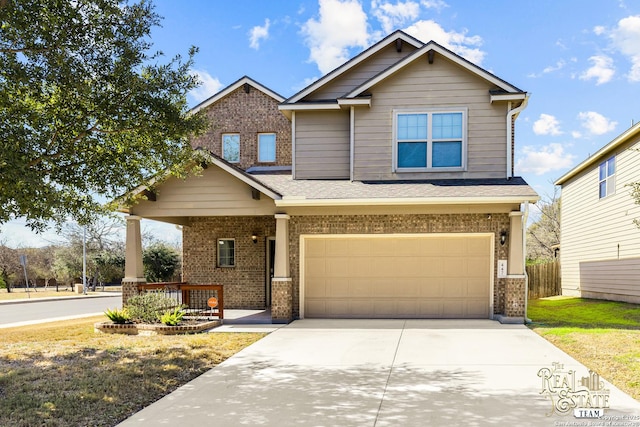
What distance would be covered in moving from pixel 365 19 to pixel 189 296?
37.7ft

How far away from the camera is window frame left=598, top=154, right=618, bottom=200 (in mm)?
18341

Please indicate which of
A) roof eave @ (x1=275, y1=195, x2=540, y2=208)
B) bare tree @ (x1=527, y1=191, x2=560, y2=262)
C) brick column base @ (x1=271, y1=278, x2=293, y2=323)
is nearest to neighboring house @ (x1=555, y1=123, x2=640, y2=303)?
roof eave @ (x1=275, y1=195, x2=540, y2=208)

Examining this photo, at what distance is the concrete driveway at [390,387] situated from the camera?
18.1ft

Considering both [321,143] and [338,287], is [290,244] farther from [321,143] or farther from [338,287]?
[321,143]

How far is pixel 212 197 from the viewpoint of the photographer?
42.2 ft

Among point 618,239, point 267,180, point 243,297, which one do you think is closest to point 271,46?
point 267,180

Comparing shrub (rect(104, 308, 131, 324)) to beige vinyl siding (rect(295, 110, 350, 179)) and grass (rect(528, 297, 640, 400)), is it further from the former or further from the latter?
grass (rect(528, 297, 640, 400))

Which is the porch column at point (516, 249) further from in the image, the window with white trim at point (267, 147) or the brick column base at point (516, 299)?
the window with white trim at point (267, 147)

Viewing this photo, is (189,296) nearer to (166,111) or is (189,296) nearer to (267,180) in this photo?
(267,180)

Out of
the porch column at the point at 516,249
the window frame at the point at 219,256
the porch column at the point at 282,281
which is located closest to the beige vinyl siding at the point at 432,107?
the porch column at the point at 516,249

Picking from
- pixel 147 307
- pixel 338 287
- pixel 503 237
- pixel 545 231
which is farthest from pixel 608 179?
pixel 545 231

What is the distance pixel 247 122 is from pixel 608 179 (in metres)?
13.5

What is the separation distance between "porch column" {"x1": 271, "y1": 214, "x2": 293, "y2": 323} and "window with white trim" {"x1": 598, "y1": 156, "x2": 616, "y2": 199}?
12786mm

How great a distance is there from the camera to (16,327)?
13516 millimetres
